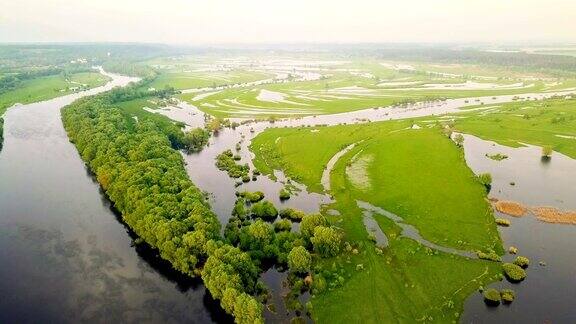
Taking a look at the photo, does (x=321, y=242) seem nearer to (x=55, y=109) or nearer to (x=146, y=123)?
(x=146, y=123)

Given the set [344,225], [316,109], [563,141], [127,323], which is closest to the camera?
[127,323]

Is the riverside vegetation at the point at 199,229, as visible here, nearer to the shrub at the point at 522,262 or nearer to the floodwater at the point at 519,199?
the floodwater at the point at 519,199

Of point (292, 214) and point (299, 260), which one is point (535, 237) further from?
point (292, 214)

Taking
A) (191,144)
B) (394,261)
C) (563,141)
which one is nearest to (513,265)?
(394,261)

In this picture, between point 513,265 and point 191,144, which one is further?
point 191,144

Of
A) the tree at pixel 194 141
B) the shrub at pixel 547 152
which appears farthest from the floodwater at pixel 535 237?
the tree at pixel 194 141

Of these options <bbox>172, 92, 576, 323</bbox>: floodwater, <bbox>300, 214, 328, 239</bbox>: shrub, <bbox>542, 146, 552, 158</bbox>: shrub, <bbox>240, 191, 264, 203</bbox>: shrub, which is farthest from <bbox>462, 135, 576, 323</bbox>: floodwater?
<bbox>240, 191, 264, 203</bbox>: shrub
